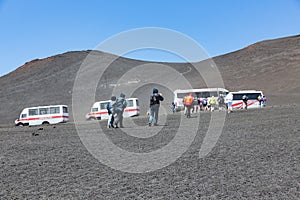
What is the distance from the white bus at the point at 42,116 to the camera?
130 ft

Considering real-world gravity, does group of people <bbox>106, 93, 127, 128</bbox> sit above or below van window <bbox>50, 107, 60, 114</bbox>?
below

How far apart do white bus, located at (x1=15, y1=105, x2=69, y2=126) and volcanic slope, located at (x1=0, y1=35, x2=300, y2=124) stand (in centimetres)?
1620

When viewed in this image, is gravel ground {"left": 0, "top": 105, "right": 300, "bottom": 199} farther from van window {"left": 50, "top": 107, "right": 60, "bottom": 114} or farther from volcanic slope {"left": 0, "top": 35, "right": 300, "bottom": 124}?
volcanic slope {"left": 0, "top": 35, "right": 300, "bottom": 124}

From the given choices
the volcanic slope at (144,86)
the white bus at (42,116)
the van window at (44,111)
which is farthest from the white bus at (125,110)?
the volcanic slope at (144,86)

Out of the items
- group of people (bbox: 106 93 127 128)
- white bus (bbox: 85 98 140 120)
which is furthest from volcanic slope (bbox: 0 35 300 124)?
group of people (bbox: 106 93 127 128)

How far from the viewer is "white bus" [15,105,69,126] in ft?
130

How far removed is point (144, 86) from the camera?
211 feet

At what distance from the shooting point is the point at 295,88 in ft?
230

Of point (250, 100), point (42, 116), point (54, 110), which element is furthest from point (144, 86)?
point (42, 116)

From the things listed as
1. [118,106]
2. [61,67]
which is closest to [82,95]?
[61,67]

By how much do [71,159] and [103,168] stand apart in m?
1.64

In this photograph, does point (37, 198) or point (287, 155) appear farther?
point (287, 155)

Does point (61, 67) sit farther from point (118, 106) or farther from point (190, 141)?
point (190, 141)

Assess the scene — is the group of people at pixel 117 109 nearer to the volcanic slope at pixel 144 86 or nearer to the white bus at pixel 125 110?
the white bus at pixel 125 110
